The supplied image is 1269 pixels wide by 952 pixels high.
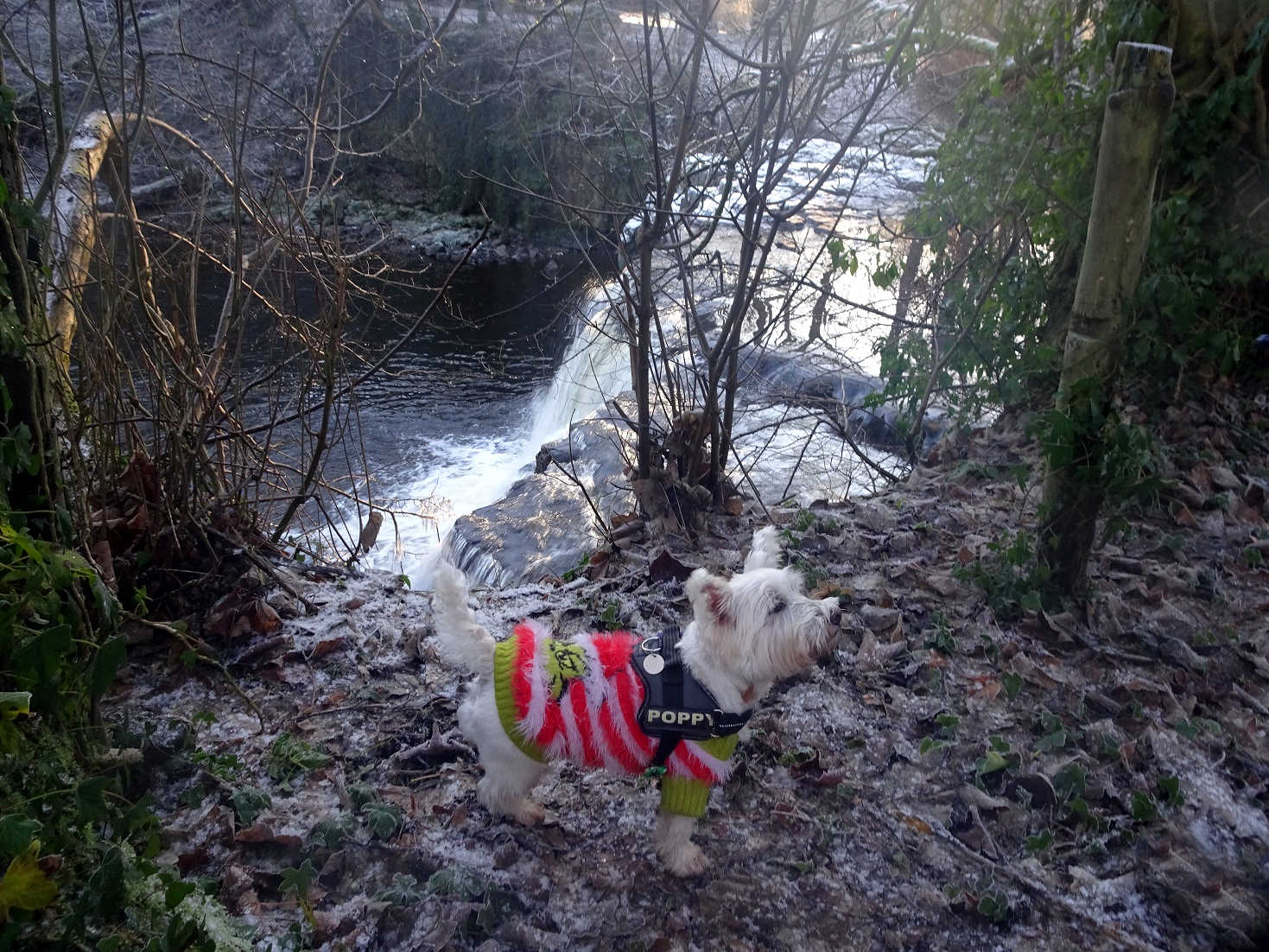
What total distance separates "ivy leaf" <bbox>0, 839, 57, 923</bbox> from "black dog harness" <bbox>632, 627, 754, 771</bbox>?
5.11 ft

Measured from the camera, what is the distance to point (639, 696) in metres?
2.71

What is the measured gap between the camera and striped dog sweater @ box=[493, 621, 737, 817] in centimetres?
265

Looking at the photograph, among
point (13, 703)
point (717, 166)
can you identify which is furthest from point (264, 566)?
point (717, 166)

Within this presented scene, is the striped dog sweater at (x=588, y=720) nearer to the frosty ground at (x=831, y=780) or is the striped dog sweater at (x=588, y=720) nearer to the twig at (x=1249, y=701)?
the frosty ground at (x=831, y=780)

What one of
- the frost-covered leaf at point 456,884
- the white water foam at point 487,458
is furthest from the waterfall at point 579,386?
the frost-covered leaf at point 456,884

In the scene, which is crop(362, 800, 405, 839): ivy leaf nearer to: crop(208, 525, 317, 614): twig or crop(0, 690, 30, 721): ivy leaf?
crop(0, 690, 30, 721): ivy leaf

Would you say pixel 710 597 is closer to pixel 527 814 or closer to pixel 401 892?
pixel 527 814

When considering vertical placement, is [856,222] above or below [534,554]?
above

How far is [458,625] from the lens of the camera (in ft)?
8.98

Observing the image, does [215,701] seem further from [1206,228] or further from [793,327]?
[793,327]

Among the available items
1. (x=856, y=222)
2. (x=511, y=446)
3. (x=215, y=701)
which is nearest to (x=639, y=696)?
(x=215, y=701)

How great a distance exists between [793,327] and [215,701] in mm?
8796

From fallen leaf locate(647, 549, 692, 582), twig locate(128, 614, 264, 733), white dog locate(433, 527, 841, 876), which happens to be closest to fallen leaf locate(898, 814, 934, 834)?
white dog locate(433, 527, 841, 876)

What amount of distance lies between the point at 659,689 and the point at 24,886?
1.67 meters
